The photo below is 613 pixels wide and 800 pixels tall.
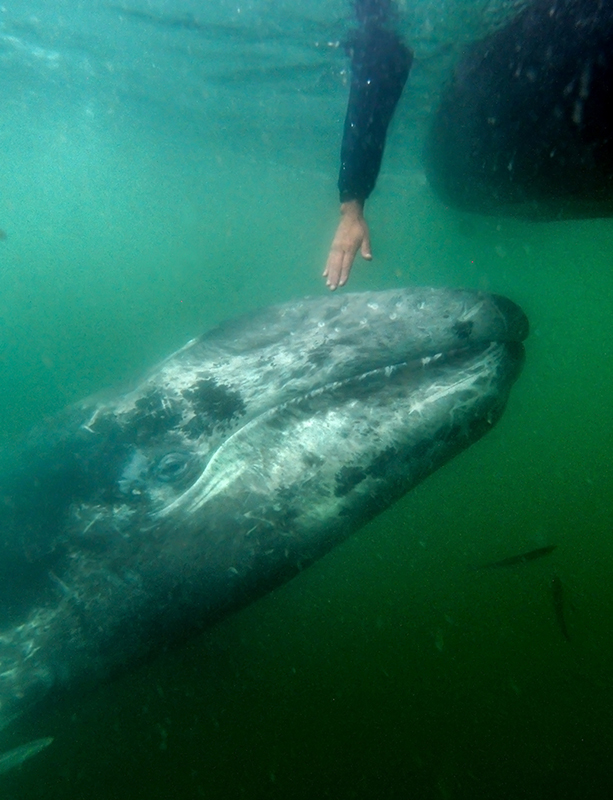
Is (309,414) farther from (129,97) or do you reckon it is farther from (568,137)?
(129,97)

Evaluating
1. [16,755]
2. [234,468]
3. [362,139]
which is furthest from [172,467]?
[362,139]

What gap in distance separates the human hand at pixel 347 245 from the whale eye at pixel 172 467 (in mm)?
1927

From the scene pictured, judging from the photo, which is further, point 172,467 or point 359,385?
point 172,467

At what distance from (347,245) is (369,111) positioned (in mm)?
1062

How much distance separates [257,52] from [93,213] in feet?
259

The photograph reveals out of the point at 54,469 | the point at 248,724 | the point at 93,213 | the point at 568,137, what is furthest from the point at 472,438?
the point at 93,213

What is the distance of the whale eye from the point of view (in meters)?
4.14

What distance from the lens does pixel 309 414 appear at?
391cm

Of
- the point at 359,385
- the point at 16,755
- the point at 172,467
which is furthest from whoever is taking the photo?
the point at 172,467

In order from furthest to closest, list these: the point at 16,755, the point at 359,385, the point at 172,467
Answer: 1. the point at 172,467
2. the point at 359,385
3. the point at 16,755

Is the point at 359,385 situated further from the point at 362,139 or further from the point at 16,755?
the point at 16,755

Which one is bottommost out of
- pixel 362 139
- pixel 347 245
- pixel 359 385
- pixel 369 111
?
pixel 359 385

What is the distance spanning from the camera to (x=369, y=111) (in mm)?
3906

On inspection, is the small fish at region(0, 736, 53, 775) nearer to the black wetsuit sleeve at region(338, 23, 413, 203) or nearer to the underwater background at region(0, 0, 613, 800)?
the underwater background at region(0, 0, 613, 800)
